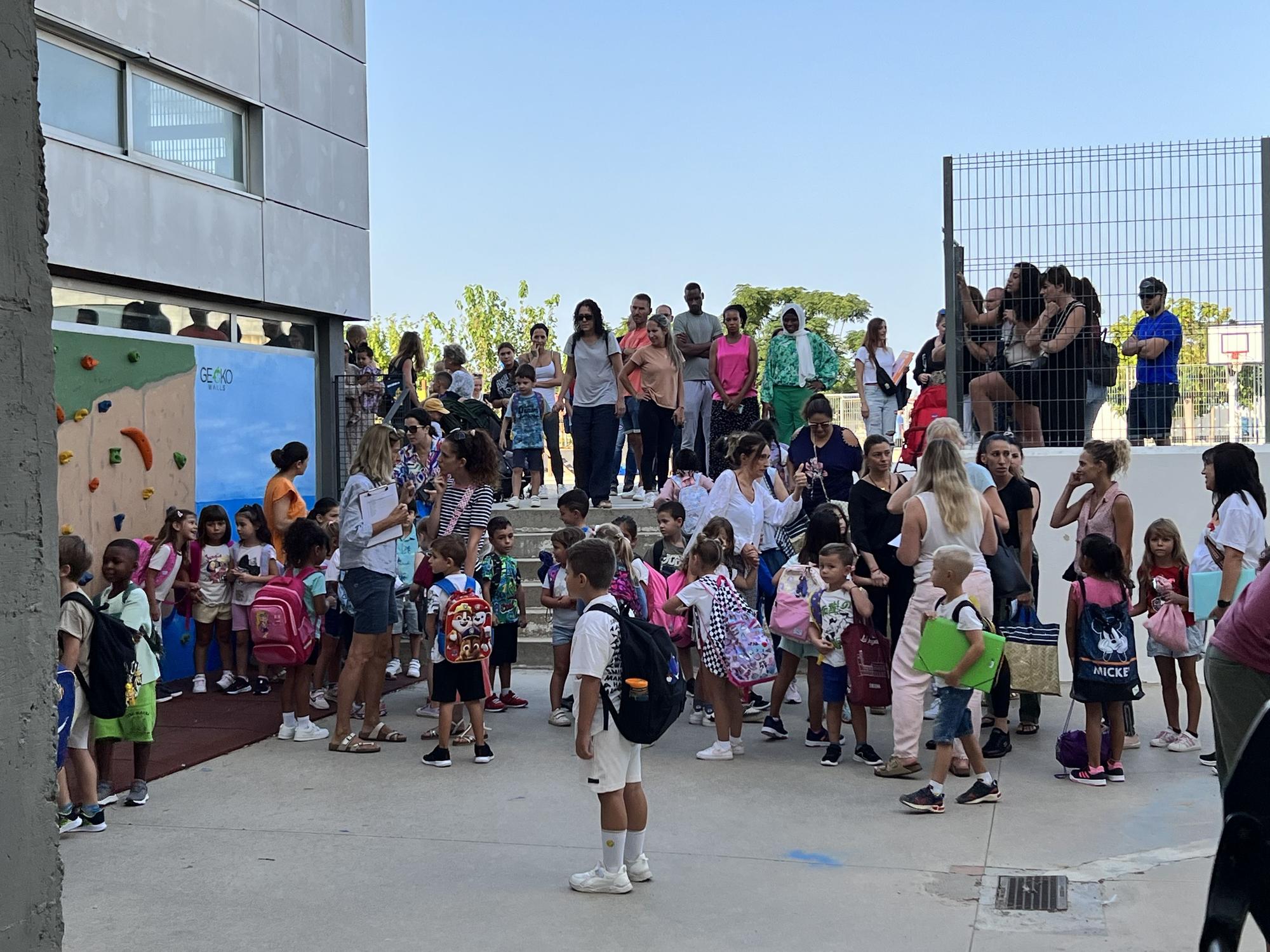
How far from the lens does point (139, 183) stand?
1150 cm

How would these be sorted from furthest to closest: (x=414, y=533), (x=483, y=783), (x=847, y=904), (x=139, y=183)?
(x=139, y=183) → (x=414, y=533) → (x=483, y=783) → (x=847, y=904)

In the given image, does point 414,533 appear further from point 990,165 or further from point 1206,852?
point 1206,852

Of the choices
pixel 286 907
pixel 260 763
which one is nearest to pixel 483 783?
pixel 260 763

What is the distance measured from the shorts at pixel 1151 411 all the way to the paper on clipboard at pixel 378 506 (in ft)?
20.7

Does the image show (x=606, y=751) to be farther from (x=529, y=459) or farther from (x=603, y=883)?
(x=529, y=459)

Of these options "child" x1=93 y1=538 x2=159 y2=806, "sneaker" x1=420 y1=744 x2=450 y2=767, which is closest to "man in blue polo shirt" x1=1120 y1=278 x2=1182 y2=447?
"sneaker" x1=420 y1=744 x2=450 y2=767

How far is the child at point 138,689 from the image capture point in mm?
6941

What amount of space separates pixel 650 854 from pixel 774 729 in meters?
2.63

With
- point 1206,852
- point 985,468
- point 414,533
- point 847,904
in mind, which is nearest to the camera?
point 847,904

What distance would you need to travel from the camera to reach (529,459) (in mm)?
14469

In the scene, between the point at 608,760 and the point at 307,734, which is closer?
the point at 608,760

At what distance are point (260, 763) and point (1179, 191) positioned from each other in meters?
8.51

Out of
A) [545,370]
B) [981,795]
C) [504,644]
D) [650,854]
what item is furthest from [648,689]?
[545,370]

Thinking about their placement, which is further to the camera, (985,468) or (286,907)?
(985,468)
